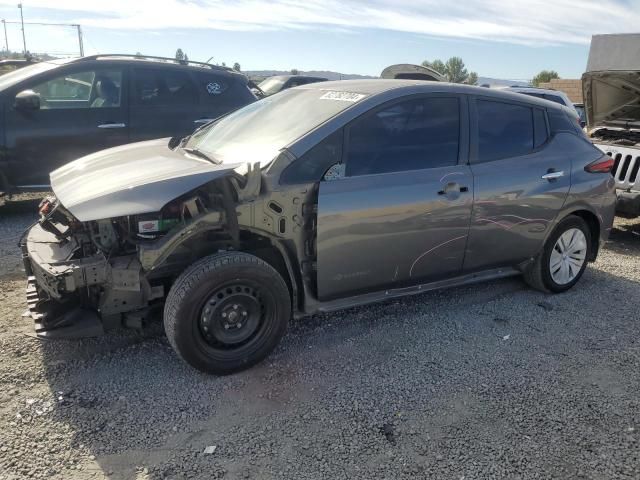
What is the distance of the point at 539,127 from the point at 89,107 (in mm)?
5092

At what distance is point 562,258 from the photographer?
4.73m

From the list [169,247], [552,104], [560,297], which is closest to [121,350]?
[169,247]

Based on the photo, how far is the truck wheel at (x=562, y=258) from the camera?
15.1 ft

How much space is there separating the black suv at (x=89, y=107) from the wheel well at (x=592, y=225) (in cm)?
471

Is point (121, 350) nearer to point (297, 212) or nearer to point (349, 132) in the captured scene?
point (297, 212)

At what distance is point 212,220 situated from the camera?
3150mm

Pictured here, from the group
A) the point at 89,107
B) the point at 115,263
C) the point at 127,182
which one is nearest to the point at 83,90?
the point at 89,107

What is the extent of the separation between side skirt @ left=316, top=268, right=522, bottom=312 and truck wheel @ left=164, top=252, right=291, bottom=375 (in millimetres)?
360

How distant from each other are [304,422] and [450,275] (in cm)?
177

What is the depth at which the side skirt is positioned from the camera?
3580mm

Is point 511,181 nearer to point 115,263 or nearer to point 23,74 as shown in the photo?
point 115,263

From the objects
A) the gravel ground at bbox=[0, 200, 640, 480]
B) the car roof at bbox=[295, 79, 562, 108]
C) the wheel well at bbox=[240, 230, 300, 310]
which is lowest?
the gravel ground at bbox=[0, 200, 640, 480]

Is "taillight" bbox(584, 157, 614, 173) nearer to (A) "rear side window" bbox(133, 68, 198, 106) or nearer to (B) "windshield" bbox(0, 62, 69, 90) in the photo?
(A) "rear side window" bbox(133, 68, 198, 106)

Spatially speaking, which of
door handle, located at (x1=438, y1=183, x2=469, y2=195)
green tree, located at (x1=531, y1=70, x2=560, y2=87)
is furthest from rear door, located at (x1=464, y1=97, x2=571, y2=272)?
green tree, located at (x1=531, y1=70, x2=560, y2=87)
